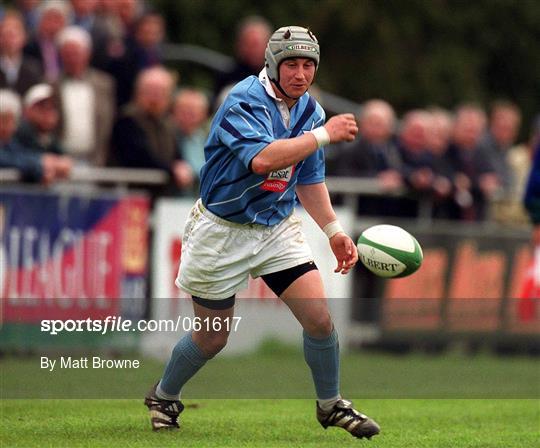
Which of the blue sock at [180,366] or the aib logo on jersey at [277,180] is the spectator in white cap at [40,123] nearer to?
the blue sock at [180,366]

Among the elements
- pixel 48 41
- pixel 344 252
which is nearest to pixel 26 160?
pixel 48 41

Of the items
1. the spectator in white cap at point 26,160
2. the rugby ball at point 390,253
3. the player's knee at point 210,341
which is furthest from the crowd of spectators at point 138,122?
the rugby ball at point 390,253

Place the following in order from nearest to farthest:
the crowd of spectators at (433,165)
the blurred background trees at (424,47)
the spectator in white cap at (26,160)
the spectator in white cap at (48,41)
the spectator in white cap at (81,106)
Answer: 1. the spectator in white cap at (26,160)
2. the spectator in white cap at (81,106)
3. the spectator in white cap at (48,41)
4. the crowd of spectators at (433,165)
5. the blurred background trees at (424,47)

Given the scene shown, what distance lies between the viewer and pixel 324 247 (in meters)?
16.2

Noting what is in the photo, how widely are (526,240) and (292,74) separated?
9.31 metres

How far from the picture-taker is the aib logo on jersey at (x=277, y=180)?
30.3 ft

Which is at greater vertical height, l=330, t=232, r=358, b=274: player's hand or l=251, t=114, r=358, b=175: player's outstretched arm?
l=251, t=114, r=358, b=175: player's outstretched arm

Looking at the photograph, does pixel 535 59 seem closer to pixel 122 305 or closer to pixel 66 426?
pixel 122 305

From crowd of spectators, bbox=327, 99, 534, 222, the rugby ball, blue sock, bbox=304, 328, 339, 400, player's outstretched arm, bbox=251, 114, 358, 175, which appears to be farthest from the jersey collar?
crowd of spectators, bbox=327, 99, 534, 222

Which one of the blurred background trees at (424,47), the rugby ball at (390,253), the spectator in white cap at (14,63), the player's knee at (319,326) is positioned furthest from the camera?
the blurred background trees at (424,47)

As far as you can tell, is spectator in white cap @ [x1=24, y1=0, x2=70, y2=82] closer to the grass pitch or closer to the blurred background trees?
the grass pitch

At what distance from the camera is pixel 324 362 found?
373 inches

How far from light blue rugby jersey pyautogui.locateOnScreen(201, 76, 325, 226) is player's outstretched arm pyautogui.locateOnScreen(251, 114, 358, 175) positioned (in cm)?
9

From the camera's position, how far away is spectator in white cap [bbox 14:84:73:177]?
14469mm
